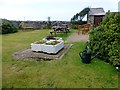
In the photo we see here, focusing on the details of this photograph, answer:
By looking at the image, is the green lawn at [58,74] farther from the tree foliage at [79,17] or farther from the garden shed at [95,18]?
the tree foliage at [79,17]

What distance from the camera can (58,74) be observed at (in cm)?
745

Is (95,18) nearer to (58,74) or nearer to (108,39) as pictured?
(108,39)

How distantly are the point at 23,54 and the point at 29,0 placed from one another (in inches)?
485

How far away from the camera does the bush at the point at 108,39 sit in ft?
28.5

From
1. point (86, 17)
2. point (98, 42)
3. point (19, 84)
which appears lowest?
point (19, 84)

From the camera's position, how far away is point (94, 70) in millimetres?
7910

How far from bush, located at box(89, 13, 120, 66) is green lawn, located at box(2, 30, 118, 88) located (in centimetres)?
51

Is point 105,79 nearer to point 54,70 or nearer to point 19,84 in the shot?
point 54,70

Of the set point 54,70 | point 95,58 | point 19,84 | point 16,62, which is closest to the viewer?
point 19,84

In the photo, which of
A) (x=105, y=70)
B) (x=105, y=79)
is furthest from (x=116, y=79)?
(x=105, y=70)

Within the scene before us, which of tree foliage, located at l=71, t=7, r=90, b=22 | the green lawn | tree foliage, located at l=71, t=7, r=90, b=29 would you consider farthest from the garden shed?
the green lawn

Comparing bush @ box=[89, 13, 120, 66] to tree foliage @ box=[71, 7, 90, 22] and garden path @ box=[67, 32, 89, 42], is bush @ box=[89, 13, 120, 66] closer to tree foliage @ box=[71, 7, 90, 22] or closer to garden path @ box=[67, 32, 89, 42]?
garden path @ box=[67, 32, 89, 42]

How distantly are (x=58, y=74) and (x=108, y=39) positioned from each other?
3258 mm

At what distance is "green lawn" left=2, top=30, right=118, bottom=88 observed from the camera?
650 cm
